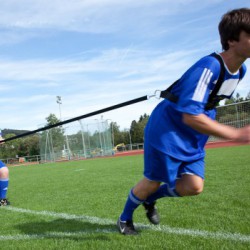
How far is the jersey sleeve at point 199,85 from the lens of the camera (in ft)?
9.10

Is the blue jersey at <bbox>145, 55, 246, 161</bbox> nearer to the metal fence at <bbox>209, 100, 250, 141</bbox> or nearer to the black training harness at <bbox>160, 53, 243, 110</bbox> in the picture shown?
the black training harness at <bbox>160, 53, 243, 110</bbox>

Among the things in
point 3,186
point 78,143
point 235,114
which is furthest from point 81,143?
point 3,186

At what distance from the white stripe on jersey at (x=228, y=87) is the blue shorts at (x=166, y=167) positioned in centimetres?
72

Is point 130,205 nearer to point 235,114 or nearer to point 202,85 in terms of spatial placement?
point 202,85

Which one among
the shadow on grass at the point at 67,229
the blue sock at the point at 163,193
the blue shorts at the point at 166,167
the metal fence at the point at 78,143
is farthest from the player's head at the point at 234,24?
the metal fence at the point at 78,143

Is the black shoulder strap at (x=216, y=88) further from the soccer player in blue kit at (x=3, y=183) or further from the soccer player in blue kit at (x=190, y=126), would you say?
the soccer player in blue kit at (x=3, y=183)

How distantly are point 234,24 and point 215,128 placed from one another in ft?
2.69

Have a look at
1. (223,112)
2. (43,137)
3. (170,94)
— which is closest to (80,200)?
(170,94)

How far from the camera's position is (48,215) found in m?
5.39

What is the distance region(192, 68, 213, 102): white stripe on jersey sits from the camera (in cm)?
277

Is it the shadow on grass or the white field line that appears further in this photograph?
the shadow on grass

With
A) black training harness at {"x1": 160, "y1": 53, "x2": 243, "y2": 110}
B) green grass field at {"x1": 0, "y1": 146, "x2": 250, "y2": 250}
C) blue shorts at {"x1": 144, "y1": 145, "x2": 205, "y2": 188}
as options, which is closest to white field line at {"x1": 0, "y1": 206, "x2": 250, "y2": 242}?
green grass field at {"x1": 0, "y1": 146, "x2": 250, "y2": 250}

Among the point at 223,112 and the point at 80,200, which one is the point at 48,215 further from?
the point at 223,112

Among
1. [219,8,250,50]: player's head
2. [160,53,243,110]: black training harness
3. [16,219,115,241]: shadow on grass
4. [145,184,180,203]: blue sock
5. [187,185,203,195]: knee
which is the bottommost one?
[16,219,115,241]: shadow on grass
